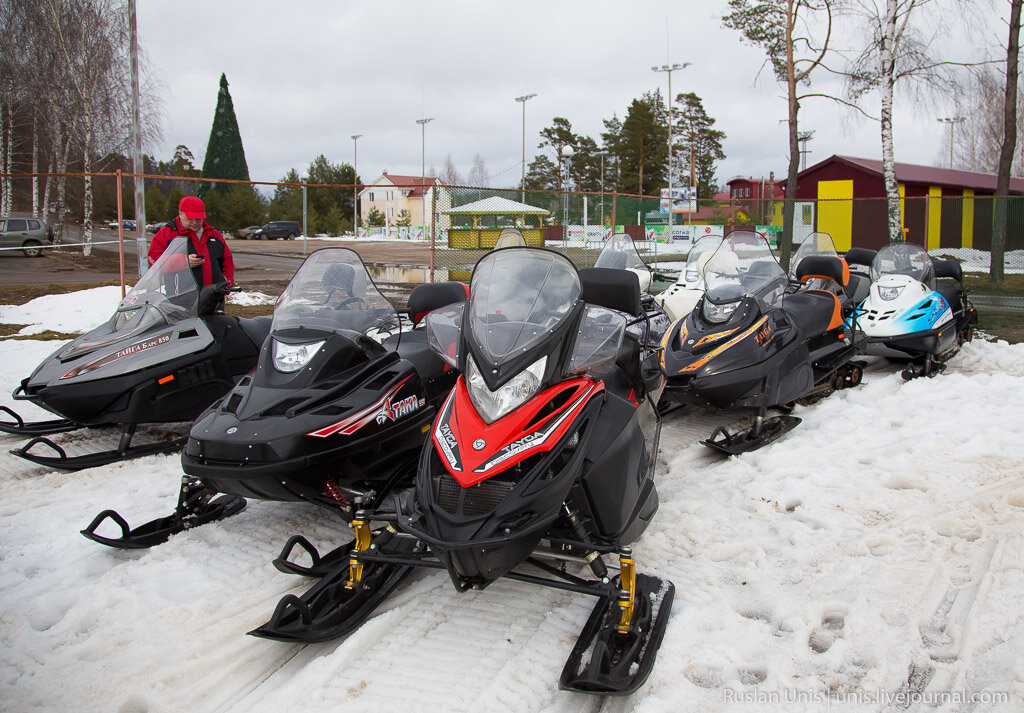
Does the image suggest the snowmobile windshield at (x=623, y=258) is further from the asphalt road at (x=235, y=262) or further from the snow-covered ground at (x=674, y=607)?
the asphalt road at (x=235, y=262)

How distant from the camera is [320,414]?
377 centimetres

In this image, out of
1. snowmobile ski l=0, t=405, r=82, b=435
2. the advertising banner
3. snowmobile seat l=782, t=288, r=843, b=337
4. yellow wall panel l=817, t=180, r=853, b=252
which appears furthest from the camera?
yellow wall panel l=817, t=180, r=853, b=252

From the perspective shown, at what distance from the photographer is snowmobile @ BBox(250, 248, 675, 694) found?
8.90 feet

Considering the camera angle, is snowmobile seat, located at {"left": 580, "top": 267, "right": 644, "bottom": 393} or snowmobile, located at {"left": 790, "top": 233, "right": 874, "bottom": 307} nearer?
snowmobile seat, located at {"left": 580, "top": 267, "right": 644, "bottom": 393}

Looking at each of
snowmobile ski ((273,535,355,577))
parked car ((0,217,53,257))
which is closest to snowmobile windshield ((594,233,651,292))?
snowmobile ski ((273,535,355,577))

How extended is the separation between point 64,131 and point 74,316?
19.1 metres

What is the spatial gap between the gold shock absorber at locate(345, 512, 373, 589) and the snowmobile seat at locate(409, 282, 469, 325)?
1885 millimetres

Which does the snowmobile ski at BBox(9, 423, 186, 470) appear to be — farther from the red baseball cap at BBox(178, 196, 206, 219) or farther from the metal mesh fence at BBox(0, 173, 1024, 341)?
the metal mesh fence at BBox(0, 173, 1024, 341)

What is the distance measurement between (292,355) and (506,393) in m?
1.55

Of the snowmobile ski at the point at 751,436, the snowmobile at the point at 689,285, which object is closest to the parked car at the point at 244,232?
the snowmobile at the point at 689,285

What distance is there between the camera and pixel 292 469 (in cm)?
356

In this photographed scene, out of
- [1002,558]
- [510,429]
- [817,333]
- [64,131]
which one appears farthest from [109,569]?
[64,131]

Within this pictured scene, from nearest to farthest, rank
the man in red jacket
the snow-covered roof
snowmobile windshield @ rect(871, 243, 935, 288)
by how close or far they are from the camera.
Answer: the man in red jacket, snowmobile windshield @ rect(871, 243, 935, 288), the snow-covered roof

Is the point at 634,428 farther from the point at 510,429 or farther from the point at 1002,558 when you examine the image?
the point at 1002,558
